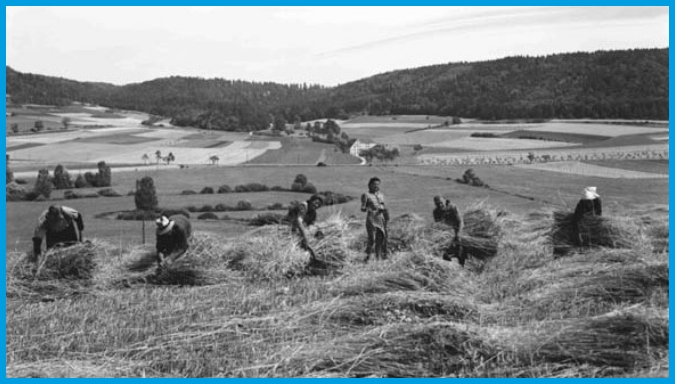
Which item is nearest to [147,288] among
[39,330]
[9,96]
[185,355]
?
[39,330]

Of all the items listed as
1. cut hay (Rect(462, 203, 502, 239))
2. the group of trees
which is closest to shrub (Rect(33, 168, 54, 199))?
the group of trees

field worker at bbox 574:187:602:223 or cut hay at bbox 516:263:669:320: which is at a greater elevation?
field worker at bbox 574:187:602:223

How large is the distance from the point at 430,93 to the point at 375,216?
7.26 meters

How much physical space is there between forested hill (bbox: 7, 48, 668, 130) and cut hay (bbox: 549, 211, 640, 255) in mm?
4256

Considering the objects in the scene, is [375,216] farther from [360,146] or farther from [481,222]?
[360,146]

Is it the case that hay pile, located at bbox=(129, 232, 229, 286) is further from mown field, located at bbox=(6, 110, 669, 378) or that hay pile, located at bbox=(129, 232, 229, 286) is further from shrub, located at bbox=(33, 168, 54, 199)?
shrub, located at bbox=(33, 168, 54, 199)

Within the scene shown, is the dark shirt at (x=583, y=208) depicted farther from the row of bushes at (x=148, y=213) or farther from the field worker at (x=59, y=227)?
the row of bushes at (x=148, y=213)

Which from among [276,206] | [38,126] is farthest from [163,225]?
[38,126]

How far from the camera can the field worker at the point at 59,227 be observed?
778 centimetres

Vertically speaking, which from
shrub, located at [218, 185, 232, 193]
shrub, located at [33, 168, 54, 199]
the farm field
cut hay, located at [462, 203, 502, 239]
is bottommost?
cut hay, located at [462, 203, 502, 239]

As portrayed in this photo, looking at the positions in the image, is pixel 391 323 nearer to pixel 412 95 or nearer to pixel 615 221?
pixel 615 221

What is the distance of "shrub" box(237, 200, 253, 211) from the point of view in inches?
497

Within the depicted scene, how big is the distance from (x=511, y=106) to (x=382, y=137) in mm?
3156

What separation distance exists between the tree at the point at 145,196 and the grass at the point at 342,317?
367 centimetres
